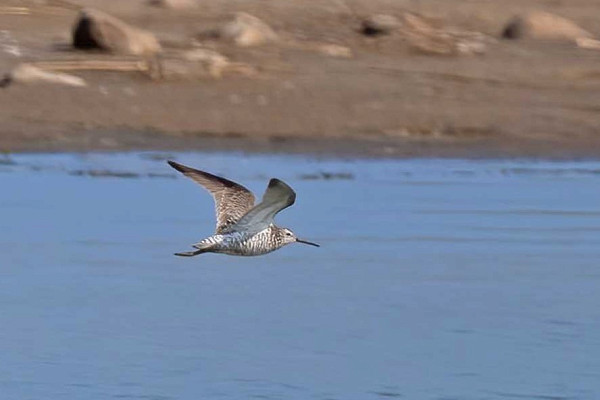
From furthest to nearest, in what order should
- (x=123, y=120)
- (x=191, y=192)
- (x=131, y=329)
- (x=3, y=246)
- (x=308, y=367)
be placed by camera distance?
(x=123, y=120) → (x=191, y=192) → (x=3, y=246) → (x=131, y=329) → (x=308, y=367)

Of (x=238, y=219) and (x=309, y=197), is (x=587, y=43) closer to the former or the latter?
(x=309, y=197)

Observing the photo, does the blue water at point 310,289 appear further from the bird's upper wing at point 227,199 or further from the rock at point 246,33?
the rock at point 246,33

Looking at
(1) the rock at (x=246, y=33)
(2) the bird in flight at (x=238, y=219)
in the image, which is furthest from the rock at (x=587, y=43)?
(2) the bird in flight at (x=238, y=219)

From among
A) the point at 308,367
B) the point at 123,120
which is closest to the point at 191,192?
the point at 123,120

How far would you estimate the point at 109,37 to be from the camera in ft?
49.5

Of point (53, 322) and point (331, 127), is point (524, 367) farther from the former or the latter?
point (331, 127)

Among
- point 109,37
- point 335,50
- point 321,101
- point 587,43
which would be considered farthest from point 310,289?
point 587,43

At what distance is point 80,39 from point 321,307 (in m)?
6.49

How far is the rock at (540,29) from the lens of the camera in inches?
676

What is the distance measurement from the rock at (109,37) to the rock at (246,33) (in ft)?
2.48

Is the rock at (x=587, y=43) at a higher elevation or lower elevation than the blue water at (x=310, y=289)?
higher

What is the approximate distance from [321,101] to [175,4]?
2.98 meters

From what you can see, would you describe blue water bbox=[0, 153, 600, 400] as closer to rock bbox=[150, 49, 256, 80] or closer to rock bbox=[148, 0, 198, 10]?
rock bbox=[150, 49, 256, 80]

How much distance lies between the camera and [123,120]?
1433cm
